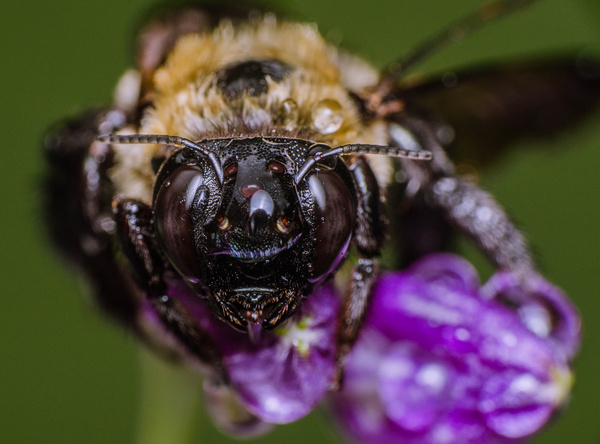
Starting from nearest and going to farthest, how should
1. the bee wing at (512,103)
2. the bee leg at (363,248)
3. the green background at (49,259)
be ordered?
the bee leg at (363,248), the bee wing at (512,103), the green background at (49,259)

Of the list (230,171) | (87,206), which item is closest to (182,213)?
(230,171)

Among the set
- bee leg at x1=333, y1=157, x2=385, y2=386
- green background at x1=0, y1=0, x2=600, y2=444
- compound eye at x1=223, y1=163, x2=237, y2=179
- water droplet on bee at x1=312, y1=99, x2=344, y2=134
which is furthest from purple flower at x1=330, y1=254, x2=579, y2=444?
green background at x1=0, y1=0, x2=600, y2=444

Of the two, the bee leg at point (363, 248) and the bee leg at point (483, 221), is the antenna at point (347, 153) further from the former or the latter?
the bee leg at point (483, 221)

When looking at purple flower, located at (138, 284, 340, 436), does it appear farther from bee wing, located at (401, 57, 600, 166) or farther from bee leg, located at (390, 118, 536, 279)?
bee wing, located at (401, 57, 600, 166)

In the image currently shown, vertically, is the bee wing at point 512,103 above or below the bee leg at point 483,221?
above

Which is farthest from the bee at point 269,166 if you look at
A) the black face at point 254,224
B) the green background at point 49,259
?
the green background at point 49,259

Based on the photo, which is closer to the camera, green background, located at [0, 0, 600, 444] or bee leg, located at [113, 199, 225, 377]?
bee leg, located at [113, 199, 225, 377]

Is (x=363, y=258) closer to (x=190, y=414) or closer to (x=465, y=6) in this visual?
(x=190, y=414)
